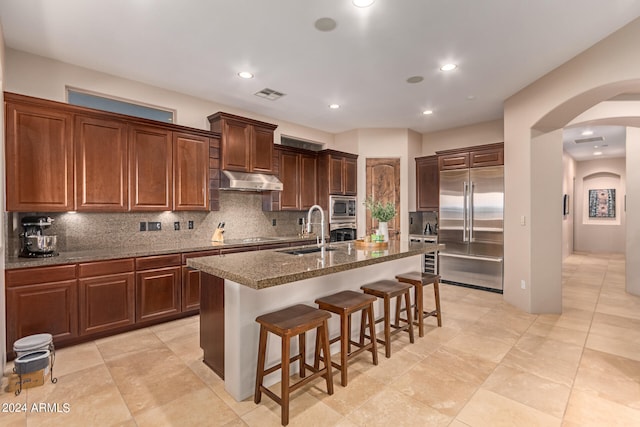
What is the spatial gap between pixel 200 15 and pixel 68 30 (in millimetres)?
1327

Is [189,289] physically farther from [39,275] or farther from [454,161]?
[454,161]

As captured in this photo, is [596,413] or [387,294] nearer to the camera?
[596,413]

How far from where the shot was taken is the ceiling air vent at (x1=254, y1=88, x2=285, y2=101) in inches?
171

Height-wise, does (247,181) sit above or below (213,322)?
above

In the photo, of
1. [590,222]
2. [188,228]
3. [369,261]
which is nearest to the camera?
[369,261]

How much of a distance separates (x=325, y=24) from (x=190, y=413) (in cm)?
325

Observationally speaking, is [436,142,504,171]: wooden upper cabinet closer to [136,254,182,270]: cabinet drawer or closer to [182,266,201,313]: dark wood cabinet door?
[182,266,201,313]: dark wood cabinet door

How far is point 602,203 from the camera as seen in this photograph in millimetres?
9805

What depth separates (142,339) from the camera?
330 cm

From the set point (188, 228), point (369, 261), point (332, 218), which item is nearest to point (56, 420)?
point (369, 261)

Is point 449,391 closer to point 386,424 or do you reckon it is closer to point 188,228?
point 386,424

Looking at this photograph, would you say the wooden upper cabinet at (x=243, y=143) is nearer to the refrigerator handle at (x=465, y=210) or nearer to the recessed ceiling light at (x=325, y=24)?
the recessed ceiling light at (x=325, y=24)

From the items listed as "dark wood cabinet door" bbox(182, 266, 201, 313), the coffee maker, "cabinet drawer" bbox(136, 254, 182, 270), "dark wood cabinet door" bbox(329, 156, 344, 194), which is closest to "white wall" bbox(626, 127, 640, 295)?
"dark wood cabinet door" bbox(329, 156, 344, 194)

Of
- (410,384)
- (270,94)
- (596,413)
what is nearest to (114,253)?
(270,94)
